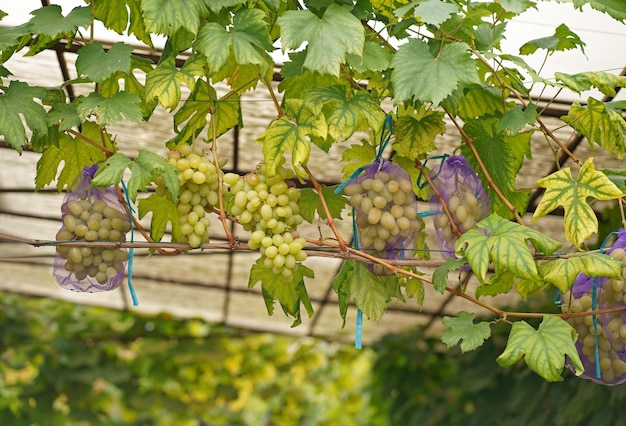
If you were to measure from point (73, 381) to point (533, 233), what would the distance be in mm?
4245

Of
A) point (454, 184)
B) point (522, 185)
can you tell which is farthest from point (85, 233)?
point (522, 185)

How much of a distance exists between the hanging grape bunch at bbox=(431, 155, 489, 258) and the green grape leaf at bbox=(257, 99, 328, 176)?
1.13 feet

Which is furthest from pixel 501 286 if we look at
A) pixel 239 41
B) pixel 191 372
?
pixel 191 372

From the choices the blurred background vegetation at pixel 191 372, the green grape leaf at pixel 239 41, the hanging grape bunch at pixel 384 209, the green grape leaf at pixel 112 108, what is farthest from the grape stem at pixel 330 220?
the blurred background vegetation at pixel 191 372

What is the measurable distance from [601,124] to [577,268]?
1.45 ft

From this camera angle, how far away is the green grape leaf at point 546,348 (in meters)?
1.77

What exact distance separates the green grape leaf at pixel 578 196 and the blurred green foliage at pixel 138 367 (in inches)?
160

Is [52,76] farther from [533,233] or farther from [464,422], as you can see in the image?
[464,422]

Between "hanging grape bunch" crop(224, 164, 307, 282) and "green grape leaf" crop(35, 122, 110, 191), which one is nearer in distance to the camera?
"hanging grape bunch" crop(224, 164, 307, 282)

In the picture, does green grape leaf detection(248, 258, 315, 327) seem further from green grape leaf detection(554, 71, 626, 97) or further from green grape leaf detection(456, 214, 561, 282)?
green grape leaf detection(554, 71, 626, 97)

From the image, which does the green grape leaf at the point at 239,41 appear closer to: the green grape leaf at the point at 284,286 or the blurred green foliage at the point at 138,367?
the green grape leaf at the point at 284,286

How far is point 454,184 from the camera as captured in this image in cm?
204

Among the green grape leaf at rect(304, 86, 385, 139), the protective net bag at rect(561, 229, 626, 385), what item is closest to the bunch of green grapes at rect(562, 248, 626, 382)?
the protective net bag at rect(561, 229, 626, 385)

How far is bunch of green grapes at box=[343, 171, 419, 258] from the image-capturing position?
→ 1.93m
